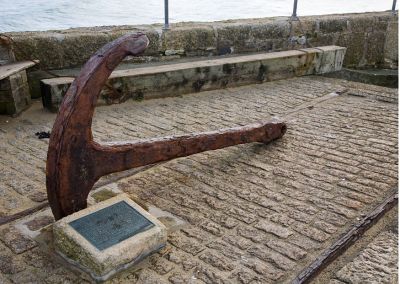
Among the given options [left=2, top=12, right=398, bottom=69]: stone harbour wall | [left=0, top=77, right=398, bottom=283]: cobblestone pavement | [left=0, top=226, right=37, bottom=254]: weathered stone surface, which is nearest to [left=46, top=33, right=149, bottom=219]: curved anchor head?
[left=0, top=226, right=37, bottom=254]: weathered stone surface

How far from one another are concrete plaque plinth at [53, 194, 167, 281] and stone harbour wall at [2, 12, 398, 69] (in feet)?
10.2

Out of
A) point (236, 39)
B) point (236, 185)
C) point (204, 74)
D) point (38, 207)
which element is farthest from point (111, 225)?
point (236, 39)

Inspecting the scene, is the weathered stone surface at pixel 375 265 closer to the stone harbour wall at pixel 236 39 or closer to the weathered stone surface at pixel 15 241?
the weathered stone surface at pixel 15 241

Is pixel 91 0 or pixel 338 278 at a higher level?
pixel 91 0

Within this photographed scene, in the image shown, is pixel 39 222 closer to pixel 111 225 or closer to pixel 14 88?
pixel 111 225

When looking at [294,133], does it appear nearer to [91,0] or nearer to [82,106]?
[82,106]

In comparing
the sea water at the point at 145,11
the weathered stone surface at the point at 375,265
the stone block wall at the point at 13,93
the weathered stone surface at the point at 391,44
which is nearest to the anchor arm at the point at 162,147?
the weathered stone surface at the point at 375,265

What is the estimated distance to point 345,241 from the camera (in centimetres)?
252

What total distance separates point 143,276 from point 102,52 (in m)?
1.20

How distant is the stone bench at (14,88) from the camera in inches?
171

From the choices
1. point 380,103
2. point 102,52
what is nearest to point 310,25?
point 380,103

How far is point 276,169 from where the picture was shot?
3.51 m

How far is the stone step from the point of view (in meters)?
4.93

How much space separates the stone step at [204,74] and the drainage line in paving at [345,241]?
3.07 m
